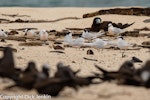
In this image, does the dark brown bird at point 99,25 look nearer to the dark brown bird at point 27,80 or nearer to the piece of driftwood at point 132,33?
the piece of driftwood at point 132,33

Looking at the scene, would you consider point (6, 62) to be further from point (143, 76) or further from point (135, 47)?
point (135, 47)

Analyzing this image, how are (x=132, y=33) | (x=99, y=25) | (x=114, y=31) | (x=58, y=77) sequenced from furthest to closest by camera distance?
(x=99, y=25), (x=132, y=33), (x=114, y=31), (x=58, y=77)

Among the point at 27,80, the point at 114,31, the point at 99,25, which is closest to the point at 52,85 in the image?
the point at 27,80

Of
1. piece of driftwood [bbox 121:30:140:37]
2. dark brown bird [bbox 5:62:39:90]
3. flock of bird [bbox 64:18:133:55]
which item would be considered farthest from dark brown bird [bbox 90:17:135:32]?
dark brown bird [bbox 5:62:39:90]

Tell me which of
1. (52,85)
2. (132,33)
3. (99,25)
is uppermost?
(52,85)

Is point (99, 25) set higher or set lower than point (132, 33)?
higher

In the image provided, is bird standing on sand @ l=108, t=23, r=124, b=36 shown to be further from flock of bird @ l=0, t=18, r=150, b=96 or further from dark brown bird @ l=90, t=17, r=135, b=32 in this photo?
flock of bird @ l=0, t=18, r=150, b=96

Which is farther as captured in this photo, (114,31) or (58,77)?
(114,31)

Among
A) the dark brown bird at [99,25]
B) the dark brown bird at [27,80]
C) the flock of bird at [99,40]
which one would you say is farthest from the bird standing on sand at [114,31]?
the dark brown bird at [27,80]

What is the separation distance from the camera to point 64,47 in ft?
25.9

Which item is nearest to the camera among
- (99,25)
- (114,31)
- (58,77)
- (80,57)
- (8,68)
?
(58,77)

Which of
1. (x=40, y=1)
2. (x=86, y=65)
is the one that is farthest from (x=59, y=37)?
(x=40, y=1)

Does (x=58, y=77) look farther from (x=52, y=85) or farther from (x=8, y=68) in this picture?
(x=8, y=68)

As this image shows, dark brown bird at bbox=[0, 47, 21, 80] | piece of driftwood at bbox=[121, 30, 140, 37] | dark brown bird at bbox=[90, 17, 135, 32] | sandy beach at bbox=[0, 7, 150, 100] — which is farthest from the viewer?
dark brown bird at bbox=[90, 17, 135, 32]
